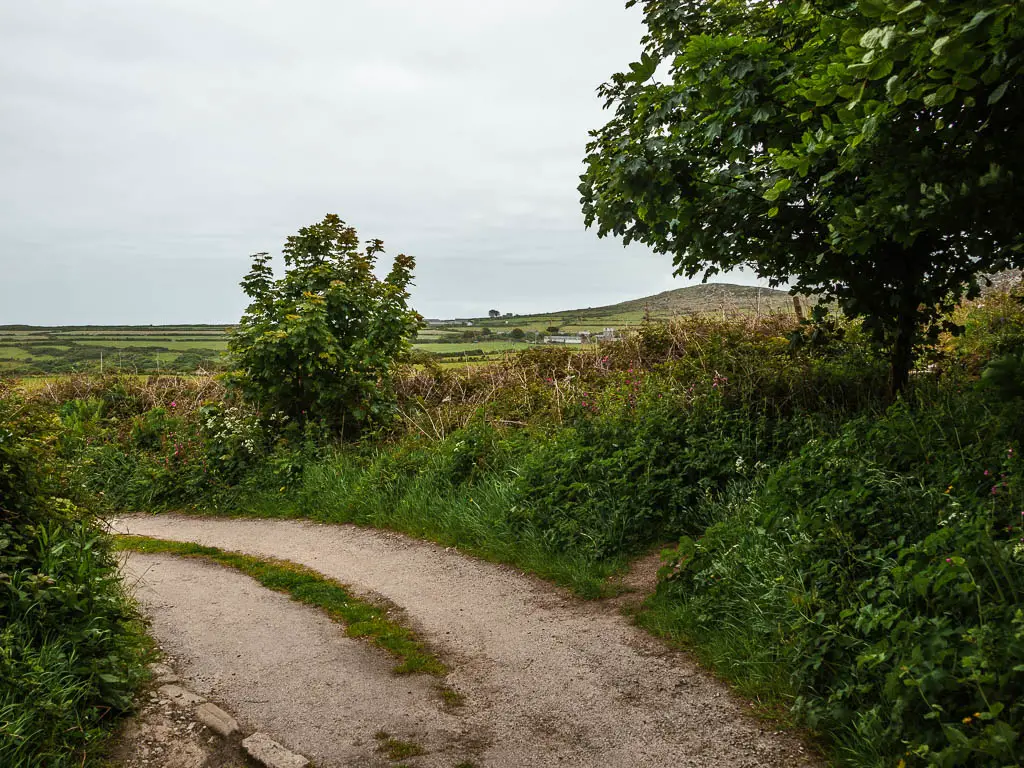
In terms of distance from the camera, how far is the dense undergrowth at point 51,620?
139 inches

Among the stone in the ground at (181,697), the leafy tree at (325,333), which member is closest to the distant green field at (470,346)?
the leafy tree at (325,333)

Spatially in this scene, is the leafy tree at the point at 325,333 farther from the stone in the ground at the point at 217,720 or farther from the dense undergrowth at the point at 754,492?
the stone in the ground at the point at 217,720

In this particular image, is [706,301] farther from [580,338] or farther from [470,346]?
[470,346]

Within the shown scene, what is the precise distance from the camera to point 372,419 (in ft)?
40.2

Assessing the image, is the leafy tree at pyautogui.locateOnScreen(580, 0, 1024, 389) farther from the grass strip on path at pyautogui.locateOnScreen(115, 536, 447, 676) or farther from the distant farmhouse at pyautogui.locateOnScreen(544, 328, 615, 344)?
the distant farmhouse at pyautogui.locateOnScreen(544, 328, 615, 344)

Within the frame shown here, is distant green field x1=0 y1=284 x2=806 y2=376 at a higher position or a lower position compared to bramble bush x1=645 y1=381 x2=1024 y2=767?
higher

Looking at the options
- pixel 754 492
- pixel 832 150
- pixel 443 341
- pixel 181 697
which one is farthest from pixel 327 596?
pixel 443 341

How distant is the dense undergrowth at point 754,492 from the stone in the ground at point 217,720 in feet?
9.12

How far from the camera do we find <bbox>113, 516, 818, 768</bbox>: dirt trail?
3.86m

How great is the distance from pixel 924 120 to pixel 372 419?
9.59 meters

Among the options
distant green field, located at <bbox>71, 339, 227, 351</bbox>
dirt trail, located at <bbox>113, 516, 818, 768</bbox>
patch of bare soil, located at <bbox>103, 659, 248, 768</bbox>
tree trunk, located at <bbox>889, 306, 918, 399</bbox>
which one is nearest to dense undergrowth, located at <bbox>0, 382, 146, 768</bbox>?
patch of bare soil, located at <bbox>103, 659, 248, 768</bbox>

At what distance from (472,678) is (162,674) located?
2.18 metres

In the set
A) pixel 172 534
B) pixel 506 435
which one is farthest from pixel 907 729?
pixel 172 534

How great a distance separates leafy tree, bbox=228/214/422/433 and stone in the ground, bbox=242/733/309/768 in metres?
7.84
